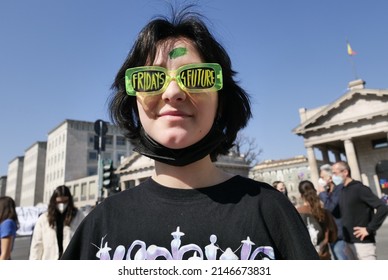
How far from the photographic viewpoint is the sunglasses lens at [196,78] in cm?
111

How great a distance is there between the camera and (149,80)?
44.4 inches

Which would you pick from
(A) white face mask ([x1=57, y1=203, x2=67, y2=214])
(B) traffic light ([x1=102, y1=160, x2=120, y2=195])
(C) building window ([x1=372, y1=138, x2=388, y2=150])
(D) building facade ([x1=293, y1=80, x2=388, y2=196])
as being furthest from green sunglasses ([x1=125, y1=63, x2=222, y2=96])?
(C) building window ([x1=372, y1=138, x2=388, y2=150])

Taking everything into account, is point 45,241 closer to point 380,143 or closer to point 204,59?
point 204,59

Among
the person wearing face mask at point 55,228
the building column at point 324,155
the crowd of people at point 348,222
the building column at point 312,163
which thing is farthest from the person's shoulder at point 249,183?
the building column at point 324,155

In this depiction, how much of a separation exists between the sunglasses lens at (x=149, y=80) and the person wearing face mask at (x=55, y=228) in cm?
382

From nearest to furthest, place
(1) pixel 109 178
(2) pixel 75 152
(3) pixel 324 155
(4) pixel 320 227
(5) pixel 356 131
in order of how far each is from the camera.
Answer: (4) pixel 320 227, (1) pixel 109 178, (5) pixel 356 131, (3) pixel 324 155, (2) pixel 75 152

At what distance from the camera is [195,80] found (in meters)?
1.11

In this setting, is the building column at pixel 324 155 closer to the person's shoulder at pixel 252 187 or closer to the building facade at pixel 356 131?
the building facade at pixel 356 131

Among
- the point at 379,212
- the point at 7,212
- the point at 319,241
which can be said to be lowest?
the point at 319,241

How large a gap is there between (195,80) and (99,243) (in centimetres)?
68

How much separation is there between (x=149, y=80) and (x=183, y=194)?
439 mm
